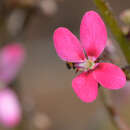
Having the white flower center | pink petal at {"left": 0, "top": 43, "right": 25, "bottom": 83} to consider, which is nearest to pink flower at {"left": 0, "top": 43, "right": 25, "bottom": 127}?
pink petal at {"left": 0, "top": 43, "right": 25, "bottom": 83}

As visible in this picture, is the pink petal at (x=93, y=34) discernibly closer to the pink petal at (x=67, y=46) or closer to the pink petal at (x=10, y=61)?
the pink petal at (x=67, y=46)

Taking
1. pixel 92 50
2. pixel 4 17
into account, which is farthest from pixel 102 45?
pixel 4 17

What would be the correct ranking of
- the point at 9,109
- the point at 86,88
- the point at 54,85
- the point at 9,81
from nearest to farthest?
the point at 86,88 → the point at 9,109 → the point at 9,81 → the point at 54,85

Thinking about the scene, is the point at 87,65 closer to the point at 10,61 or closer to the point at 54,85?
the point at 10,61

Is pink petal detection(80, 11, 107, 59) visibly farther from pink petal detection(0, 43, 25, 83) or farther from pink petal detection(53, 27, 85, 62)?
pink petal detection(0, 43, 25, 83)

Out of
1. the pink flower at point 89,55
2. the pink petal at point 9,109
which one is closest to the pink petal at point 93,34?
the pink flower at point 89,55

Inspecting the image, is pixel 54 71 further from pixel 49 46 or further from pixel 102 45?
pixel 102 45

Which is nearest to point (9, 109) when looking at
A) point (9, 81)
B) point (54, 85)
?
point (9, 81)
